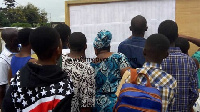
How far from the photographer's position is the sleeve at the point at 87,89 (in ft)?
8.96

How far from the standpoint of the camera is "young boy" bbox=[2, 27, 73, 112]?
1798 millimetres

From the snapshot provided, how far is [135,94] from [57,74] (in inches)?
24.3

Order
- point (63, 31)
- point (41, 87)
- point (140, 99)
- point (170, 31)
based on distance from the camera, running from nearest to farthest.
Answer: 1. point (41, 87)
2. point (140, 99)
3. point (170, 31)
4. point (63, 31)

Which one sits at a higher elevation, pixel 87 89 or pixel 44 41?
pixel 44 41

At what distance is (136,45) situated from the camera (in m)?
Answer: 3.21

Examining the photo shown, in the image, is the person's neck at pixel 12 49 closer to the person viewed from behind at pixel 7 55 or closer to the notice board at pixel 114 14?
the person viewed from behind at pixel 7 55

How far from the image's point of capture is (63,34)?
3.06 metres

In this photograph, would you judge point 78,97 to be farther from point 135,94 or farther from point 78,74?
point 135,94

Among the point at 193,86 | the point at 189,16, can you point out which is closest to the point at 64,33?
the point at 193,86

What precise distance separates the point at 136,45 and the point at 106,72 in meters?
0.63

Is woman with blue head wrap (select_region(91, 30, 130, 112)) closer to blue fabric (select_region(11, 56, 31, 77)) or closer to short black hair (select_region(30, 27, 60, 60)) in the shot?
blue fabric (select_region(11, 56, 31, 77))

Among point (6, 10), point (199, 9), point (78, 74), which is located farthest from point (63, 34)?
point (6, 10)

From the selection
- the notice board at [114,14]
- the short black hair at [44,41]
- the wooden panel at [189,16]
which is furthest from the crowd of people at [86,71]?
the notice board at [114,14]

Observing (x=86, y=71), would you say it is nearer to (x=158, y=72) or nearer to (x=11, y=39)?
(x=158, y=72)
